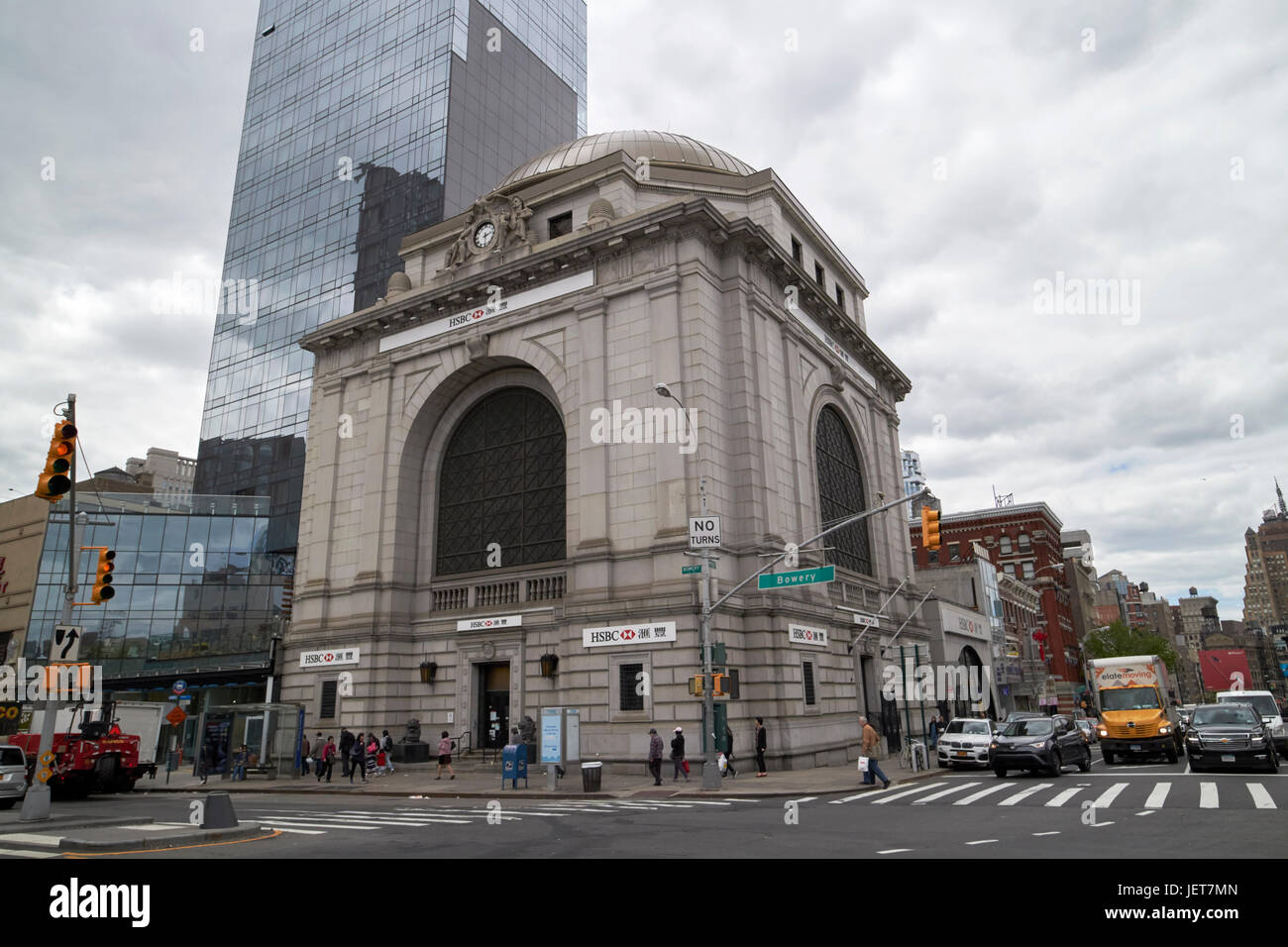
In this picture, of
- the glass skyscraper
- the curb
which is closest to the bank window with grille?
the curb

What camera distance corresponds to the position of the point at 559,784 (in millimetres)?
25672

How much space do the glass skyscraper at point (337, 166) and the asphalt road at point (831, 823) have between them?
51761 millimetres

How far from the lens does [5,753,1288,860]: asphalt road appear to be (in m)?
11.1

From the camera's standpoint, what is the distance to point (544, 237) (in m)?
37.9

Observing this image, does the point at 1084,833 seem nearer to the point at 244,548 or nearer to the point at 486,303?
the point at 486,303

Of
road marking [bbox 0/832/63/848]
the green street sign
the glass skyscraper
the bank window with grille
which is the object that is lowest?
road marking [bbox 0/832/63/848]

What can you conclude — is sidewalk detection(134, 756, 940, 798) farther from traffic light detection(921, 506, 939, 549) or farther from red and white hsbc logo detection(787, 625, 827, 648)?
traffic light detection(921, 506, 939, 549)

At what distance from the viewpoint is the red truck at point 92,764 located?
83.1 feet

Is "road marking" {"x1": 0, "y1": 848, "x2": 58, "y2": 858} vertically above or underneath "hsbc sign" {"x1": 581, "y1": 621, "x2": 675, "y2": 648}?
underneath

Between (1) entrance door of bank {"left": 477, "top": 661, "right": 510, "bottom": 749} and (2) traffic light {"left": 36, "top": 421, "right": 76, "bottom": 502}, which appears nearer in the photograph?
(2) traffic light {"left": 36, "top": 421, "right": 76, "bottom": 502}

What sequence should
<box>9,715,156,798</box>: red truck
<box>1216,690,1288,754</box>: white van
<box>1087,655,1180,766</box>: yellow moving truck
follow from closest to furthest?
<box>9,715,156,798</box>: red truck
<box>1216,690,1288,754</box>: white van
<box>1087,655,1180,766</box>: yellow moving truck

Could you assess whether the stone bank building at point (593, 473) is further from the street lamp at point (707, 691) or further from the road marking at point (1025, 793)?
the road marking at point (1025, 793)

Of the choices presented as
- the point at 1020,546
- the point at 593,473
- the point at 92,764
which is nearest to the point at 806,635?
the point at 593,473

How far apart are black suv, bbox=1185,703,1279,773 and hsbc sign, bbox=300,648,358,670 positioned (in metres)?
30.3
